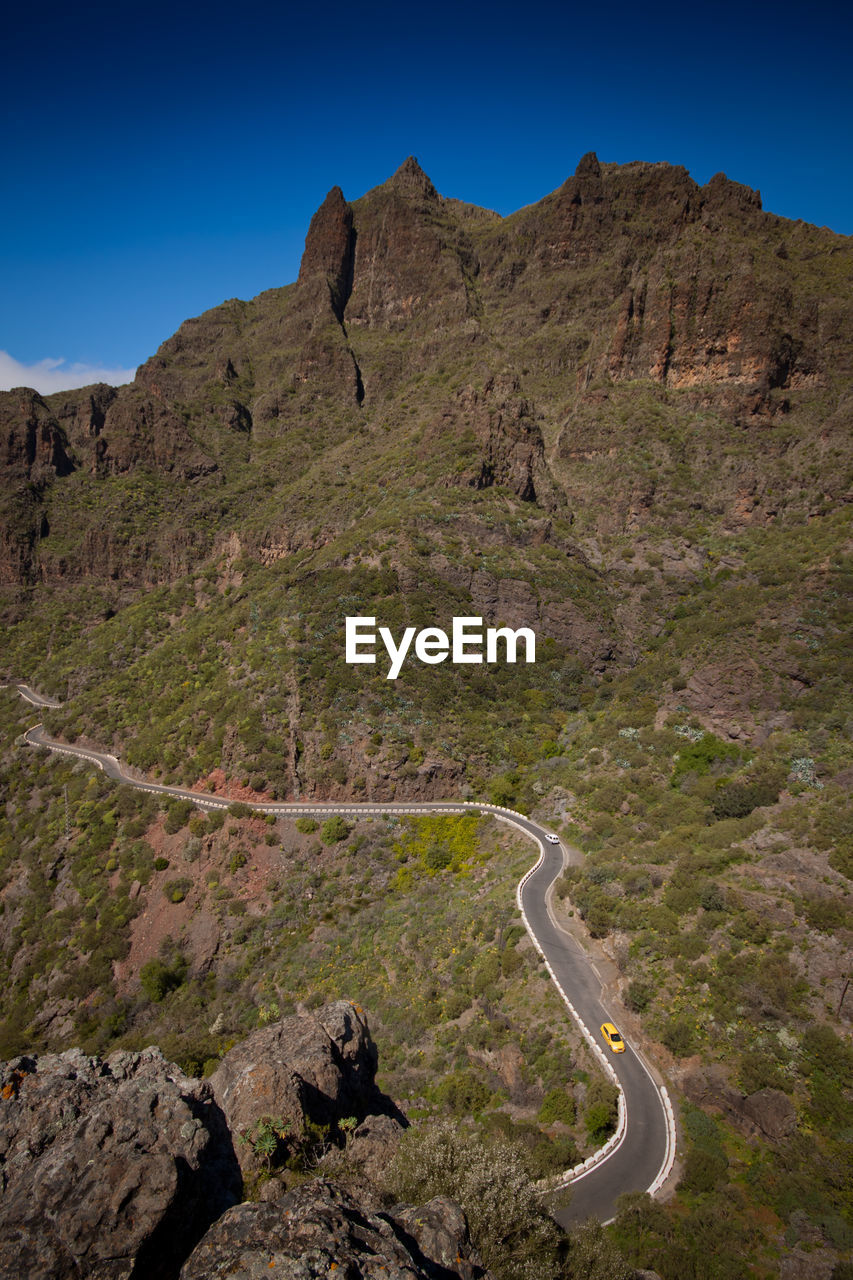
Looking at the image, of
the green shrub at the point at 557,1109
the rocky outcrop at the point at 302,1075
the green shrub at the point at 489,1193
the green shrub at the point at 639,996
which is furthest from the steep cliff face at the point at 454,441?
the green shrub at the point at 489,1193

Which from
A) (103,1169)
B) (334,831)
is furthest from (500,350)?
(103,1169)

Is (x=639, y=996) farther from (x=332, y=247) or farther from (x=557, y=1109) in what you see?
(x=332, y=247)

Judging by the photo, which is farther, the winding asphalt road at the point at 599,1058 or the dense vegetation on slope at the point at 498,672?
the dense vegetation on slope at the point at 498,672

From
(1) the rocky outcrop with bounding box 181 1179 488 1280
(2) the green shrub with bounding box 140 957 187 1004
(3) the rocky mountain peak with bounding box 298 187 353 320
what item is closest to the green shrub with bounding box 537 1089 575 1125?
(1) the rocky outcrop with bounding box 181 1179 488 1280

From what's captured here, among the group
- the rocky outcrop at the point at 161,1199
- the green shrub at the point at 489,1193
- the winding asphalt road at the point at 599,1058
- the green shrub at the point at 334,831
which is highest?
the rocky outcrop at the point at 161,1199

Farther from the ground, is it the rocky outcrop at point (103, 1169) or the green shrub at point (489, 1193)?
the rocky outcrop at point (103, 1169)

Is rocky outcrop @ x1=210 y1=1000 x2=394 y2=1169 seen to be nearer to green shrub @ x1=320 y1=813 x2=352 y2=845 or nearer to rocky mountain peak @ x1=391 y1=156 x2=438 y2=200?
green shrub @ x1=320 y1=813 x2=352 y2=845

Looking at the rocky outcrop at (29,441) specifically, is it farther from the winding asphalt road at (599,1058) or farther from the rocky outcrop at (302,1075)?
the rocky outcrop at (302,1075)
